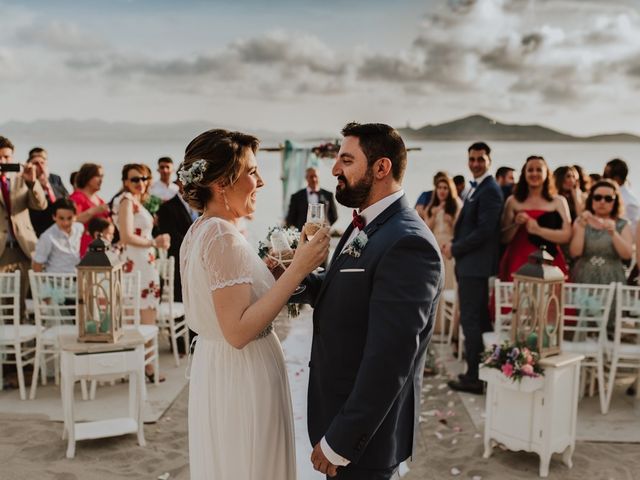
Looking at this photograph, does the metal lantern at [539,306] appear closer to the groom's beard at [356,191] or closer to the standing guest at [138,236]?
the groom's beard at [356,191]

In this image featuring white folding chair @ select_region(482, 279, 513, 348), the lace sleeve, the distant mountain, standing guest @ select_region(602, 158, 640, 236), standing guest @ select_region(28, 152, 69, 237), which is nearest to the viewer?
the lace sleeve

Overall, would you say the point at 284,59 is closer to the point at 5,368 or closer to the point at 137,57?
the point at 137,57

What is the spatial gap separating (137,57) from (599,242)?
1067cm

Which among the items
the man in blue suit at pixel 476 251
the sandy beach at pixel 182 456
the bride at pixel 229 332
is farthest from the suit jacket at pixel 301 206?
the bride at pixel 229 332

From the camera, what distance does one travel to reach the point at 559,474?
3.31 metres

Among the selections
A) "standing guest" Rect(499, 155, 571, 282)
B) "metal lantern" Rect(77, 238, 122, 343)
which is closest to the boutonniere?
"metal lantern" Rect(77, 238, 122, 343)

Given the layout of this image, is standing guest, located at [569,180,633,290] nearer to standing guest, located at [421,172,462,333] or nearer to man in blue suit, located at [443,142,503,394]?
man in blue suit, located at [443,142,503,394]

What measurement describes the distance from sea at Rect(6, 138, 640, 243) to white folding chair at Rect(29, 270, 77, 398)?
571 cm

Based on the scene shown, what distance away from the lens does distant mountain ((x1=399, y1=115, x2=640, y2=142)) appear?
37.1 ft

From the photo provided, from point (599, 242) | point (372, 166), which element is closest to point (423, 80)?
point (599, 242)

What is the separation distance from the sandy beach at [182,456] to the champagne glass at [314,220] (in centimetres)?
193

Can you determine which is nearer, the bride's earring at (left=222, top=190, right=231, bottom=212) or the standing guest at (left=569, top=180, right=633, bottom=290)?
the bride's earring at (left=222, top=190, right=231, bottom=212)

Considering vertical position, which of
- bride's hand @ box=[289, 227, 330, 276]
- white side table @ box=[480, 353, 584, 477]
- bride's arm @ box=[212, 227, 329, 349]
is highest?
bride's hand @ box=[289, 227, 330, 276]

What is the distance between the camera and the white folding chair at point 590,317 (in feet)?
13.3
